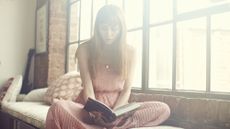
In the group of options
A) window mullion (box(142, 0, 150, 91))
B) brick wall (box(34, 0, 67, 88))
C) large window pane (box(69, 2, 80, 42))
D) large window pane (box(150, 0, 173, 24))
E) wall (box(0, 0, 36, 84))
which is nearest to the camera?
large window pane (box(150, 0, 173, 24))

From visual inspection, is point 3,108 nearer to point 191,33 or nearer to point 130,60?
point 130,60

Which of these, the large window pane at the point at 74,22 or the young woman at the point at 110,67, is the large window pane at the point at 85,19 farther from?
the young woman at the point at 110,67

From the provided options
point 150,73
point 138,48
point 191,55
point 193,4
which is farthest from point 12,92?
point 193,4

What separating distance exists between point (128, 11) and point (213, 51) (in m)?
1.26

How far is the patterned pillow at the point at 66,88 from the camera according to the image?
3.63 meters

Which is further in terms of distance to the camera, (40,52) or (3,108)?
(40,52)

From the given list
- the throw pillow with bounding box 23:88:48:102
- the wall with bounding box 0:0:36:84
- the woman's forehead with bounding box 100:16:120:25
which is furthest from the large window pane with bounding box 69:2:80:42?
the woman's forehead with bounding box 100:16:120:25

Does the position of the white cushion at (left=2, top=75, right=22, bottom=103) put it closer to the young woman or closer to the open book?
the young woman

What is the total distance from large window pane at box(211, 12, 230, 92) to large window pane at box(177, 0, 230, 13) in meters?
0.09

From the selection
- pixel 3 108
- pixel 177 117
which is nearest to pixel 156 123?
pixel 177 117

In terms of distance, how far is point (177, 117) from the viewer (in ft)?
8.25

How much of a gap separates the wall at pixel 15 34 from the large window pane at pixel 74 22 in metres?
1.06

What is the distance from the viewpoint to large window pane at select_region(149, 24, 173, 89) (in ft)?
9.42

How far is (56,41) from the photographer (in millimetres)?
4918
